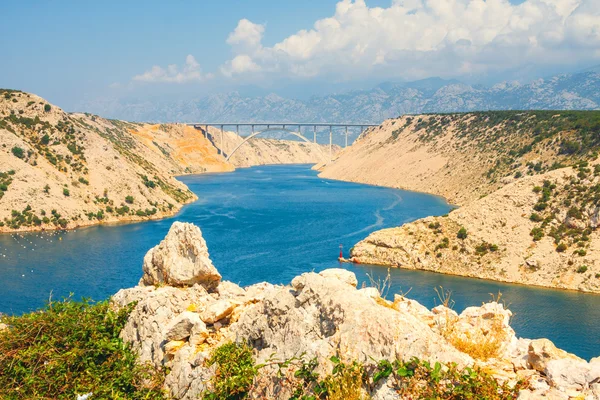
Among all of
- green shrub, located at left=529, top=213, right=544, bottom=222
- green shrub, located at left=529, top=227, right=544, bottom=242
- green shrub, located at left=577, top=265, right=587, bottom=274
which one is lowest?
green shrub, located at left=577, top=265, right=587, bottom=274

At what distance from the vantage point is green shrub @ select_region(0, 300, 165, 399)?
8797mm

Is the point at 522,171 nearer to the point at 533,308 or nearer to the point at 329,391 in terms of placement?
the point at 533,308

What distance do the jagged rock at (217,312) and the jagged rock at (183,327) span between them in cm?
25

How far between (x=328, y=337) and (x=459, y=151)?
3823 inches

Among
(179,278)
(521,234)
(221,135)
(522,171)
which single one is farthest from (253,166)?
(179,278)

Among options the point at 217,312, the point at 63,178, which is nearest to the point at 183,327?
the point at 217,312

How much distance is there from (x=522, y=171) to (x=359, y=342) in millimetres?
73236

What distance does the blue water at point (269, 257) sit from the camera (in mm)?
31562

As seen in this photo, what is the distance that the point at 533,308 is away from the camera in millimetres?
31938

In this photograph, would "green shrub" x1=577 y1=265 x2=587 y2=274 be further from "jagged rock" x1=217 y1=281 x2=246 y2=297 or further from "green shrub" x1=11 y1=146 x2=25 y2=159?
"green shrub" x1=11 y1=146 x2=25 y2=159

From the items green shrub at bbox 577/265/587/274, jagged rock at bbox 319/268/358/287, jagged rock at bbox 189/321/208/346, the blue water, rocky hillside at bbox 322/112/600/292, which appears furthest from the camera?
rocky hillside at bbox 322/112/600/292

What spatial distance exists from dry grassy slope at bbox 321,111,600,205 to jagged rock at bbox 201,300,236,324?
6842 cm

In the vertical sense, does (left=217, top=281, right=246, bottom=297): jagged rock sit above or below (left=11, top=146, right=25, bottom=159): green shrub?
below

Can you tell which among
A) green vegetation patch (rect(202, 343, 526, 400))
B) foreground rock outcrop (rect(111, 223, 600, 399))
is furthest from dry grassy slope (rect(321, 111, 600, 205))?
green vegetation patch (rect(202, 343, 526, 400))
